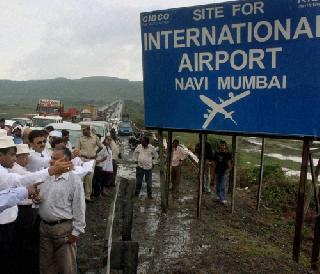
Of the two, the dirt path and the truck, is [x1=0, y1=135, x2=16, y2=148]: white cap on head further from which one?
the truck

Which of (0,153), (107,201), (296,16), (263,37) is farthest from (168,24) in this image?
(0,153)

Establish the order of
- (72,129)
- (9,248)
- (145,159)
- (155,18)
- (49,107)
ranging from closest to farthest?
(9,248)
(155,18)
(145,159)
(72,129)
(49,107)

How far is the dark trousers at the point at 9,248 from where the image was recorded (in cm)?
520

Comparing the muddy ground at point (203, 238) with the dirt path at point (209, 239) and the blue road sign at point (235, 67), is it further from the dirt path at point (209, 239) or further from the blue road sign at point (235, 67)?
the blue road sign at point (235, 67)

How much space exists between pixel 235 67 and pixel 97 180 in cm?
504

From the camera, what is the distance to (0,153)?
504 centimetres

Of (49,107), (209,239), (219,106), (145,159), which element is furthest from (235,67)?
(49,107)

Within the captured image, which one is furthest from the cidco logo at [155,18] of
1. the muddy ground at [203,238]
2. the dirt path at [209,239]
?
the dirt path at [209,239]

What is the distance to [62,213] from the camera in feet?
18.1

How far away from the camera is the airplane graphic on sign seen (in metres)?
9.04

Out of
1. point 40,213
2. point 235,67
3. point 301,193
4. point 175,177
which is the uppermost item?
point 235,67

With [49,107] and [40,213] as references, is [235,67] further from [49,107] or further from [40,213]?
[49,107]

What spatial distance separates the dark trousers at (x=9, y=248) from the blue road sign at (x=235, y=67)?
5065 mm

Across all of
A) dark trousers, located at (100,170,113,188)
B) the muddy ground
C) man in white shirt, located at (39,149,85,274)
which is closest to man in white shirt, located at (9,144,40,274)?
man in white shirt, located at (39,149,85,274)
